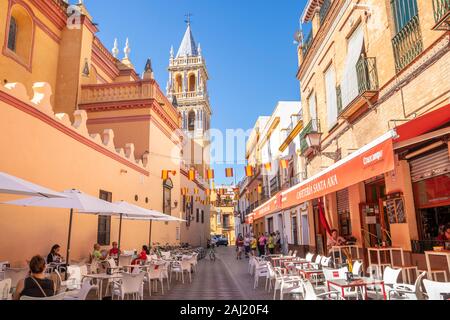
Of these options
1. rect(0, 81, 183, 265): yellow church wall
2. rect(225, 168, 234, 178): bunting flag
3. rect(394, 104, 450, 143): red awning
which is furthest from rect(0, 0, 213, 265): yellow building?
rect(394, 104, 450, 143): red awning

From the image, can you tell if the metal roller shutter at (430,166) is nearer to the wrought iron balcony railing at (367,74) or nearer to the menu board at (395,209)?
the menu board at (395,209)

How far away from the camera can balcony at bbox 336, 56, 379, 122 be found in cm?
939

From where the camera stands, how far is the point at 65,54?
17.5m

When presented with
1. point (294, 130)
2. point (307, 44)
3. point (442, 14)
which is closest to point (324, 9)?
point (307, 44)

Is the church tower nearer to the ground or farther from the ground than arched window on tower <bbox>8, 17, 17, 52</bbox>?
farther from the ground

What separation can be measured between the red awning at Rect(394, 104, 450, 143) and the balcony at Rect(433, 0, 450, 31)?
1670 mm

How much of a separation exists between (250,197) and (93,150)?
28504mm

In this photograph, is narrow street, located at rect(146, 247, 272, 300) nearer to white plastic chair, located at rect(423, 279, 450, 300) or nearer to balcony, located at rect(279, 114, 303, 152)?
white plastic chair, located at rect(423, 279, 450, 300)

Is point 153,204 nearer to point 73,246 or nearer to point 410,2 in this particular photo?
point 73,246

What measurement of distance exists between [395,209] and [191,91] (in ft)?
150

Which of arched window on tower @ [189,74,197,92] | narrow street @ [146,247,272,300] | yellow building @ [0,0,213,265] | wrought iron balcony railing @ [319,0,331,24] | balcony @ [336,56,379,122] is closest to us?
narrow street @ [146,247,272,300]

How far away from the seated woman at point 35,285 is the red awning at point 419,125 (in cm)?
563

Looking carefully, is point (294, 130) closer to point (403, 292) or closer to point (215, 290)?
point (215, 290)

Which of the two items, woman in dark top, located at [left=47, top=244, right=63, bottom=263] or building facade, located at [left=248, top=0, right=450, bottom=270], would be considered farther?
woman in dark top, located at [left=47, top=244, right=63, bottom=263]
